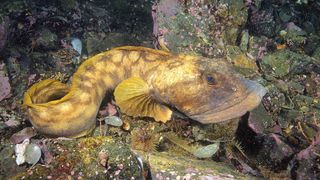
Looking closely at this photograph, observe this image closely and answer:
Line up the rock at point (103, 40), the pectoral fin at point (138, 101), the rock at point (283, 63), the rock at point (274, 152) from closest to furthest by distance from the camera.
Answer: the rock at point (274, 152)
the pectoral fin at point (138, 101)
the rock at point (103, 40)
the rock at point (283, 63)

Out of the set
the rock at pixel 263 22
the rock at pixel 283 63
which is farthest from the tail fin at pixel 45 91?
the rock at pixel 263 22

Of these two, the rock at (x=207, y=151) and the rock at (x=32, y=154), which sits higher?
the rock at (x=32, y=154)

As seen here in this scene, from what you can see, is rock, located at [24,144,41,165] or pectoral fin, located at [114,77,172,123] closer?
rock, located at [24,144,41,165]

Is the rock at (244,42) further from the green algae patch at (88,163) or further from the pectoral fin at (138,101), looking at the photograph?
the green algae patch at (88,163)

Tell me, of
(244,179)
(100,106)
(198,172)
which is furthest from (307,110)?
Answer: (100,106)

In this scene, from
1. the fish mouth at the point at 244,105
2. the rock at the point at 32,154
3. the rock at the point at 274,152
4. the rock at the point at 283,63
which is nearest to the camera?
the rock at the point at 32,154

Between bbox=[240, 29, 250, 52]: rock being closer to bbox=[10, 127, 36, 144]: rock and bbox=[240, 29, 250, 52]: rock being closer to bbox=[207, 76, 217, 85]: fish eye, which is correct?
bbox=[207, 76, 217, 85]: fish eye

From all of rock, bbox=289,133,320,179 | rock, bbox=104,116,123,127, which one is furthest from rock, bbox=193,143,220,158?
rock, bbox=104,116,123,127

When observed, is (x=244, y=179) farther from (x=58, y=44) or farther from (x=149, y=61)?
(x=58, y=44)

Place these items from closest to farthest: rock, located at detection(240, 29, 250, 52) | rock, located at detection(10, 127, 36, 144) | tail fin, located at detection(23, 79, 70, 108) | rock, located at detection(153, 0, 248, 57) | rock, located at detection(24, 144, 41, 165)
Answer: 1. rock, located at detection(24, 144, 41, 165)
2. rock, located at detection(10, 127, 36, 144)
3. tail fin, located at detection(23, 79, 70, 108)
4. rock, located at detection(153, 0, 248, 57)
5. rock, located at detection(240, 29, 250, 52)

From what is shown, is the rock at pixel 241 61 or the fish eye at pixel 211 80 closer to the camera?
the fish eye at pixel 211 80
